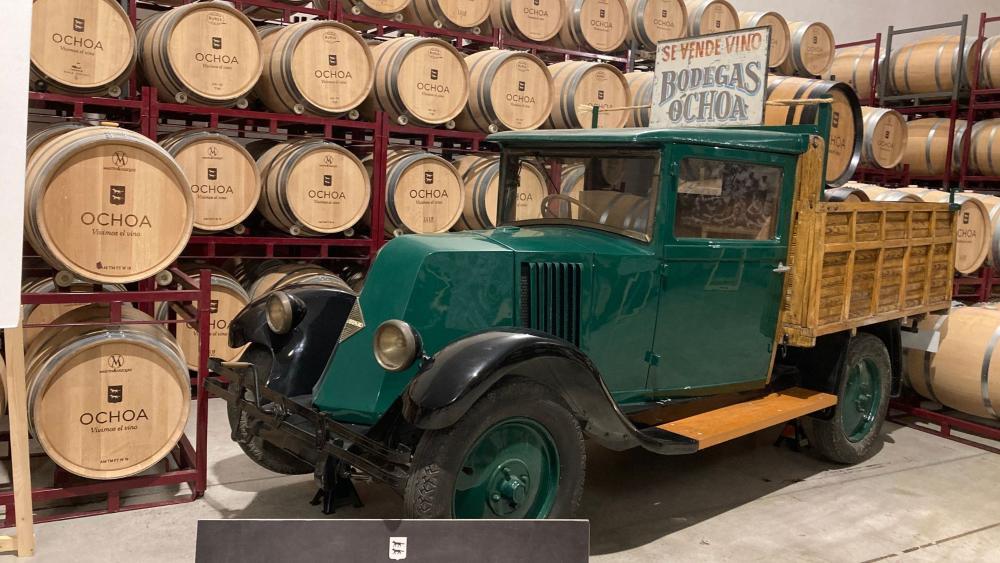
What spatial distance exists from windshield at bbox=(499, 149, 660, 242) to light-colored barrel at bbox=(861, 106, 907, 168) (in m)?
5.39

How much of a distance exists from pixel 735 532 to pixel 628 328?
1110mm

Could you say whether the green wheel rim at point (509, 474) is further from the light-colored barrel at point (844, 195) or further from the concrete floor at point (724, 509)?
the light-colored barrel at point (844, 195)

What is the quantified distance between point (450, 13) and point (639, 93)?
199 cm

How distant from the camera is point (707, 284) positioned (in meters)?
4.23

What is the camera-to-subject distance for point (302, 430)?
11.5 feet

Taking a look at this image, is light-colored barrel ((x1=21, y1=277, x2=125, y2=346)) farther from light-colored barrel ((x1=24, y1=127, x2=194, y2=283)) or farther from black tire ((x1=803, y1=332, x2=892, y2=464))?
black tire ((x1=803, y1=332, x2=892, y2=464))

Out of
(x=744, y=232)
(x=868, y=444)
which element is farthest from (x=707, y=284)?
(x=868, y=444)

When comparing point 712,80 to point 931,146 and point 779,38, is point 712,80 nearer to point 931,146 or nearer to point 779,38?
point 779,38

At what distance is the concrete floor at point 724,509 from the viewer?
387cm

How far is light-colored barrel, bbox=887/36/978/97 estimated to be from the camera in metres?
9.70

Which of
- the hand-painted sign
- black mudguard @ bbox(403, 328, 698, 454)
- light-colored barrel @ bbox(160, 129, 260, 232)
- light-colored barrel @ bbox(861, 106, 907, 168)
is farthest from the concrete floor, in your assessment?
light-colored barrel @ bbox(861, 106, 907, 168)

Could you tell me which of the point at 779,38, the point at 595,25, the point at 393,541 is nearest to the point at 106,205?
the point at 393,541

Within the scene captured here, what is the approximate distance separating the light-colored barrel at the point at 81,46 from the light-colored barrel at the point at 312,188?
1.23 m

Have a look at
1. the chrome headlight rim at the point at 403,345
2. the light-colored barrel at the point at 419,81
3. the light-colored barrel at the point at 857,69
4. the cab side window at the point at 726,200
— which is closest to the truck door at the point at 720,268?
the cab side window at the point at 726,200
